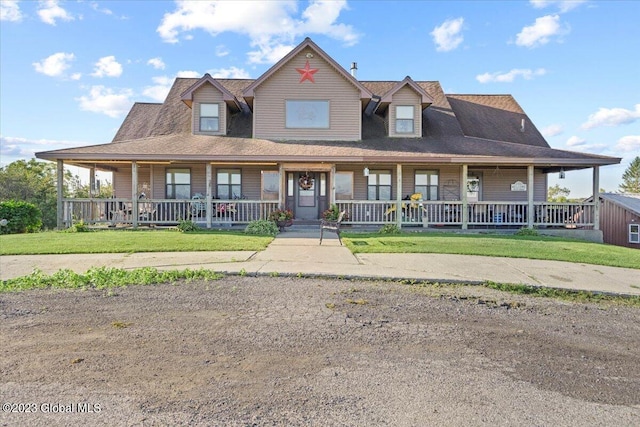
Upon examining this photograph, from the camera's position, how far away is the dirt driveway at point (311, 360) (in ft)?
10.7

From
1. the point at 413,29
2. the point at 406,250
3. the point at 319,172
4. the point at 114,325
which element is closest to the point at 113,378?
the point at 114,325

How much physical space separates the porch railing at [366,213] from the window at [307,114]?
375 cm

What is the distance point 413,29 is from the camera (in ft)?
67.7

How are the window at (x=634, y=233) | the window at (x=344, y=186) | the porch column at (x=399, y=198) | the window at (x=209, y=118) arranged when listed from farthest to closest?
the window at (x=209, y=118) → the window at (x=344, y=186) → the window at (x=634, y=233) → the porch column at (x=399, y=198)

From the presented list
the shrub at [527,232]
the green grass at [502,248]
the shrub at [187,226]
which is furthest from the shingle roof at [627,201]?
the shrub at [187,226]

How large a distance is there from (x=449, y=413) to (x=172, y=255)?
889 cm

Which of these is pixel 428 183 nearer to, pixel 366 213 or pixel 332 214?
pixel 366 213

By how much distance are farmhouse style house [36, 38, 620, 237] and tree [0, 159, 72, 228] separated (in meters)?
20.7

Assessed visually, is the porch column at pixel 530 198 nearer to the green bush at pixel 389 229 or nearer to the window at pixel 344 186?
the green bush at pixel 389 229

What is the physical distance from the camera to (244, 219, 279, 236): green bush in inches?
603

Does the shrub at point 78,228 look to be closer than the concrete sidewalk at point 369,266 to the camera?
No

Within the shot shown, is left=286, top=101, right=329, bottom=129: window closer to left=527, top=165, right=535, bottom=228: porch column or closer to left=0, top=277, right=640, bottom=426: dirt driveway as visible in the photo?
left=527, top=165, right=535, bottom=228: porch column

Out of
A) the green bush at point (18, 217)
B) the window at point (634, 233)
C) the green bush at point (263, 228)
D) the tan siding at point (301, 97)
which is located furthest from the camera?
the tan siding at point (301, 97)

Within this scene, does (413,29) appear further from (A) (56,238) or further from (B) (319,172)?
(A) (56,238)
